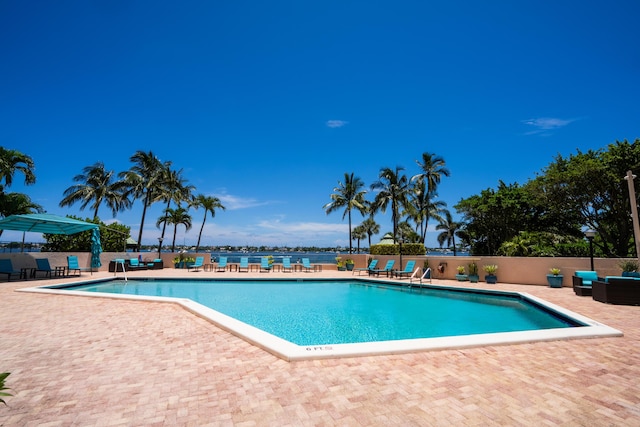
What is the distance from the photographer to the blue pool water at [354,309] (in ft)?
24.5

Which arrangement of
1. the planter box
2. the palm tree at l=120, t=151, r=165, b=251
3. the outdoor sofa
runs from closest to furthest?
the outdoor sofa, the planter box, the palm tree at l=120, t=151, r=165, b=251

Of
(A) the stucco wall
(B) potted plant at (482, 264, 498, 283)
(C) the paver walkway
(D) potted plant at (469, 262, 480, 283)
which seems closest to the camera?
(C) the paver walkway

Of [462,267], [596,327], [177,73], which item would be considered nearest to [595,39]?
[462,267]

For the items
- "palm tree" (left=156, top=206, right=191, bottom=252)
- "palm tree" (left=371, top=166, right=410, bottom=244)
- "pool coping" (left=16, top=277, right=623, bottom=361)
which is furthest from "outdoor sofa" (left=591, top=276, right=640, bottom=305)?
"palm tree" (left=156, top=206, right=191, bottom=252)

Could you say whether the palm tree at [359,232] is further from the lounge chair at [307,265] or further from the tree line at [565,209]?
the lounge chair at [307,265]

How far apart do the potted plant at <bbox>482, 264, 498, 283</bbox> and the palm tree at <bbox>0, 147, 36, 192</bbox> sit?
24.1 meters

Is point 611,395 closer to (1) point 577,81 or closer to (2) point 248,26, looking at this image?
(2) point 248,26

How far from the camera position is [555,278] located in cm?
1229

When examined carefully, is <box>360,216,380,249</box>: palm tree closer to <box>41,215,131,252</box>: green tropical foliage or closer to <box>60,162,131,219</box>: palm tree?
<box>60,162,131,219</box>: palm tree

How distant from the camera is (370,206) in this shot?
3048 centimetres

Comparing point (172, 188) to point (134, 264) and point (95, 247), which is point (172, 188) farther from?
point (95, 247)

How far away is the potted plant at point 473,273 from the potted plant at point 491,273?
0.39m

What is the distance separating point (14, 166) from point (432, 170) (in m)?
30.4

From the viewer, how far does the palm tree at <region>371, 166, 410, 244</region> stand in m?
28.8
